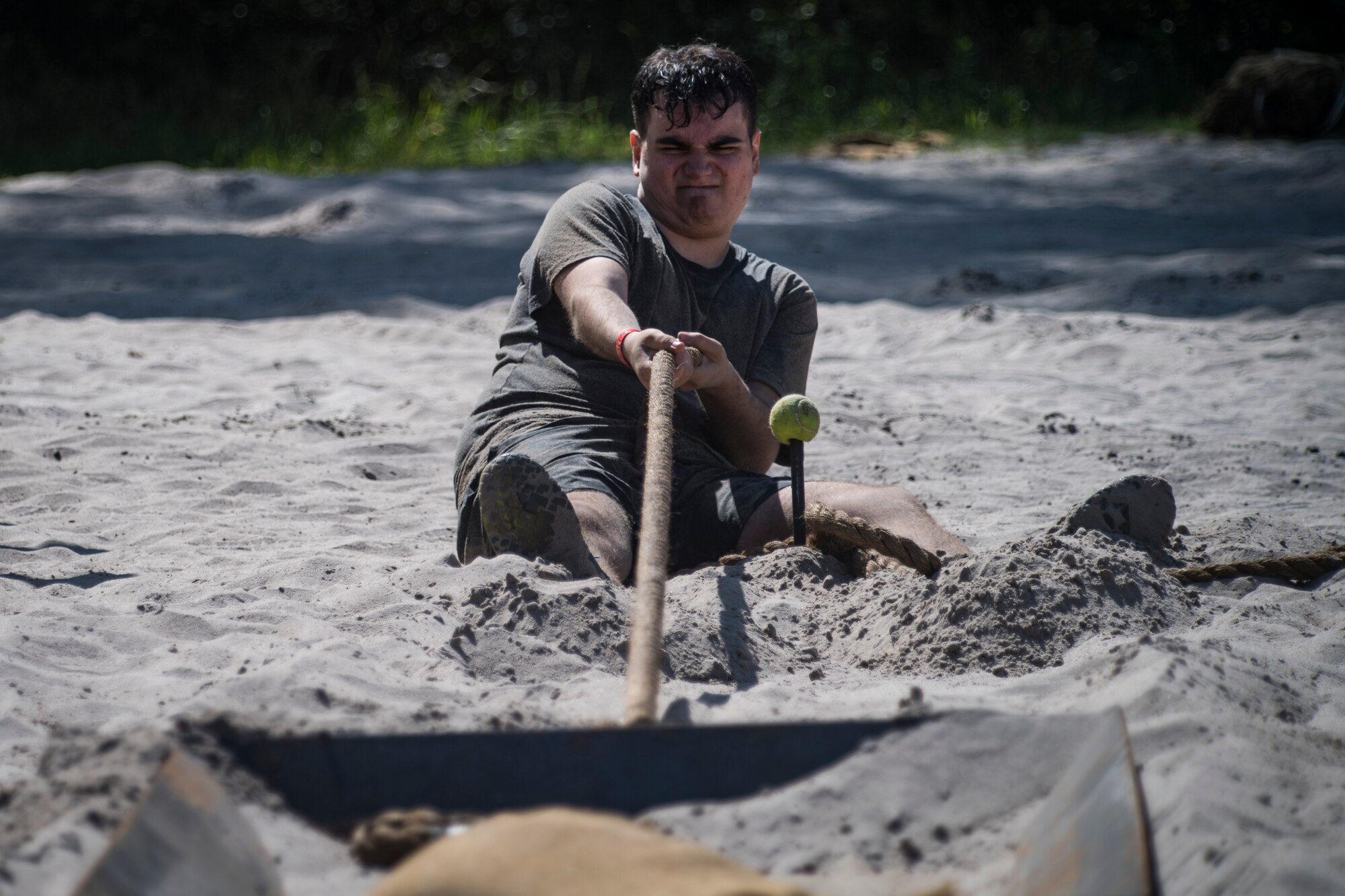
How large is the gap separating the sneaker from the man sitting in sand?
0.09m

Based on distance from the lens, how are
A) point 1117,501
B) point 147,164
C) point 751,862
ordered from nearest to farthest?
point 751,862, point 1117,501, point 147,164

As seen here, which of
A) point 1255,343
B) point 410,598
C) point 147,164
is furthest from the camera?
point 147,164

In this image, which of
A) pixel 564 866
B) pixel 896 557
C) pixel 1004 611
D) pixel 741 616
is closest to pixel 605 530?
pixel 741 616

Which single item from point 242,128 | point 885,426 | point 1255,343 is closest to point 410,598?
point 885,426

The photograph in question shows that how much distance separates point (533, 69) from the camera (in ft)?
42.5

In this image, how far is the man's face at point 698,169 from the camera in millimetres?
3008

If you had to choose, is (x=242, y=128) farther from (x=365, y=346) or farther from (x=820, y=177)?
(x=365, y=346)

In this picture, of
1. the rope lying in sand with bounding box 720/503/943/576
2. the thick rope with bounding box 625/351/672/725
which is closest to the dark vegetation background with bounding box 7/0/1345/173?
the rope lying in sand with bounding box 720/503/943/576

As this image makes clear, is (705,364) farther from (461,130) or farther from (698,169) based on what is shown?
(461,130)

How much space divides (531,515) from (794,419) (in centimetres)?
64

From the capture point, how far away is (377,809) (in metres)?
1.57

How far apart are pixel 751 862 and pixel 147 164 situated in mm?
9547

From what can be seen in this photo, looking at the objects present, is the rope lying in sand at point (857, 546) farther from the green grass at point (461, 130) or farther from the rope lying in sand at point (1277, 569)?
the green grass at point (461, 130)

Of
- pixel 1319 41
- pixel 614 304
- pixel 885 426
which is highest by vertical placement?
pixel 1319 41
